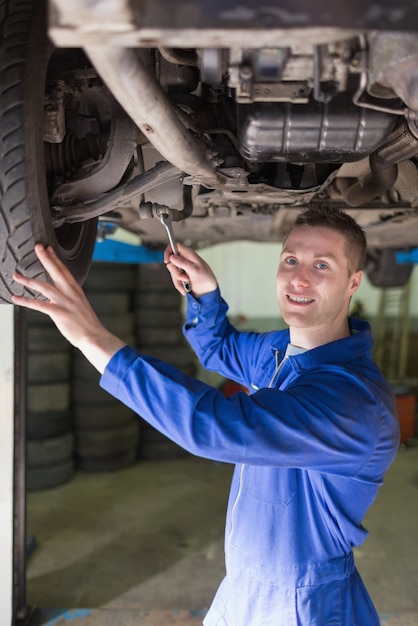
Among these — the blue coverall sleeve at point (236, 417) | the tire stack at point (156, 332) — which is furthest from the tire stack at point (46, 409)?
the blue coverall sleeve at point (236, 417)

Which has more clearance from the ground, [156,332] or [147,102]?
[147,102]

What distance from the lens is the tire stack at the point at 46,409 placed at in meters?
4.09

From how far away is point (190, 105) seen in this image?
1.27 meters

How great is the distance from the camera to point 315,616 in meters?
1.25

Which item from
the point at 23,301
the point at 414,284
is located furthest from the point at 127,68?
the point at 414,284

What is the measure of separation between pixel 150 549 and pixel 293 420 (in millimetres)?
2600

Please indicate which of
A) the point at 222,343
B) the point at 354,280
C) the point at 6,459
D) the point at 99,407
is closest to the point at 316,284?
the point at 354,280

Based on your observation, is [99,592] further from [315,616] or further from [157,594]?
[315,616]

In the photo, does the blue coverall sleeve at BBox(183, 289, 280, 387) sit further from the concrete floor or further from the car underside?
the concrete floor

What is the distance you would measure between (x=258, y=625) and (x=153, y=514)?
250 cm

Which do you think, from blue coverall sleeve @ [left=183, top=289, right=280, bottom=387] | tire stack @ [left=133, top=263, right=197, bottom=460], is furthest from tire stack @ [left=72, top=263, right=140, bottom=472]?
blue coverall sleeve @ [left=183, top=289, right=280, bottom=387]

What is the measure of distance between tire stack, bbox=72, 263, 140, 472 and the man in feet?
9.75

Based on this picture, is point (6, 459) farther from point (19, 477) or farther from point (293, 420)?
point (293, 420)

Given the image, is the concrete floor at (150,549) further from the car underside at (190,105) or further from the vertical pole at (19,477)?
the car underside at (190,105)
